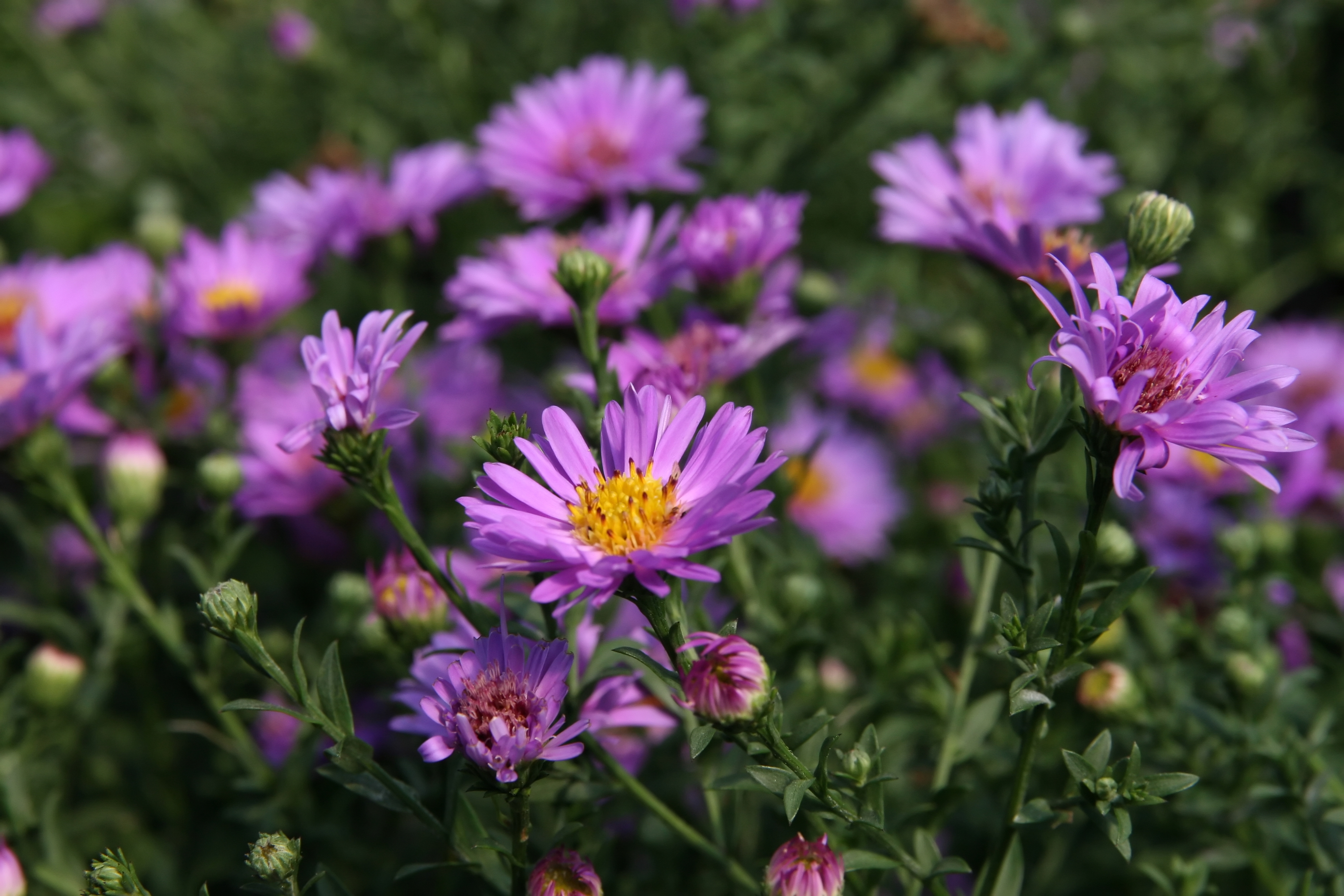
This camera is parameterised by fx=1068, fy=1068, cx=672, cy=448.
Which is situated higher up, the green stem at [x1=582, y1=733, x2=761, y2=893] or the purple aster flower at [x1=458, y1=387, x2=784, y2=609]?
the purple aster flower at [x1=458, y1=387, x2=784, y2=609]

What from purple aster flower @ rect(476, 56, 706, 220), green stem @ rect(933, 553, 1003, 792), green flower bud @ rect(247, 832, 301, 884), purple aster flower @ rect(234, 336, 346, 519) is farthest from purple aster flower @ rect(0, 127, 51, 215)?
green stem @ rect(933, 553, 1003, 792)

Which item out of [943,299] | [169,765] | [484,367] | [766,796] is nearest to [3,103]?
[484,367]

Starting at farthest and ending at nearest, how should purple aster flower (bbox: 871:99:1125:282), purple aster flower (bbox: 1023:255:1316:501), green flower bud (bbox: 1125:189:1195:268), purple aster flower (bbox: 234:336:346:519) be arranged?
purple aster flower (bbox: 234:336:346:519) < purple aster flower (bbox: 871:99:1125:282) < green flower bud (bbox: 1125:189:1195:268) < purple aster flower (bbox: 1023:255:1316:501)

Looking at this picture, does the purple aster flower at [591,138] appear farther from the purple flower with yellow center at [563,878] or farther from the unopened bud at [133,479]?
the purple flower with yellow center at [563,878]

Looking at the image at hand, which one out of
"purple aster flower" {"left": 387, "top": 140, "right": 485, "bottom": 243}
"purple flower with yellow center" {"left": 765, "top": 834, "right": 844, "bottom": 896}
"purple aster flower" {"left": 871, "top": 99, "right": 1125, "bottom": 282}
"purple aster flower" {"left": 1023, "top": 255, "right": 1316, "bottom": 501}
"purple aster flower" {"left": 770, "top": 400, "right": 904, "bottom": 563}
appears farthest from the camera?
"purple aster flower" {"left": 770, "top": 400, "right": 904, "bottom": 563}

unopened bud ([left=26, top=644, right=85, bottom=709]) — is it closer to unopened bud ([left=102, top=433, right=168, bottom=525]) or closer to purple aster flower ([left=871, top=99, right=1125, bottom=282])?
unopened bud ([left=102, top=433, right=168, bottom=525])

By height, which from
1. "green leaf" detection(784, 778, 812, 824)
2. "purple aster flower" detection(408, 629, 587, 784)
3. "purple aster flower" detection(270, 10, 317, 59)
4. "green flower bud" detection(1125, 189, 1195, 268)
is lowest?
"green leaf" detection(784, 778, 812, 824)

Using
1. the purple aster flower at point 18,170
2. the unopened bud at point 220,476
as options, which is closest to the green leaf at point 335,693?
the unopened bud at point 220,476
